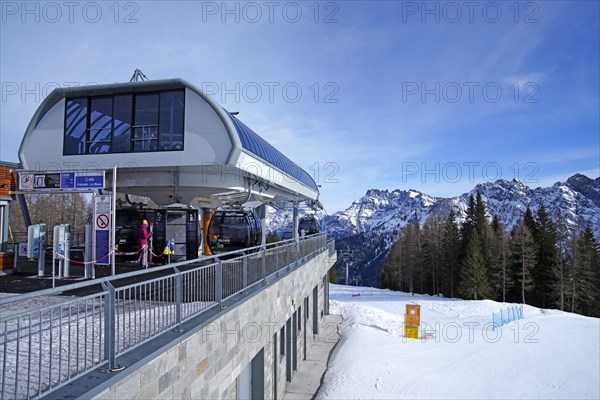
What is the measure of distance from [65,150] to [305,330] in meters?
12.5

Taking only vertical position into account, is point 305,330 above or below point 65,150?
below

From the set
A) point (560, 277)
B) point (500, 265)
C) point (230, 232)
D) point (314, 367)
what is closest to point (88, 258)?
point (230, 232)

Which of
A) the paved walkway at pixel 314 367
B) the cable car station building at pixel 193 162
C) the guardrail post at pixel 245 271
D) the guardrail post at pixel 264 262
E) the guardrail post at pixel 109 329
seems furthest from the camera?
the paved walkway at pixel 314 367

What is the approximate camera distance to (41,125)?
13273 millimetres

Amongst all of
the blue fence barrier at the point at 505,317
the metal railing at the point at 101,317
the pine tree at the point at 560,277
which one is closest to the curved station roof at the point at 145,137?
the metal railing at the point at 101,317

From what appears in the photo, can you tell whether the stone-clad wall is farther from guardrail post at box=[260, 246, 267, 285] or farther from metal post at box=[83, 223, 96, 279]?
metal post at box=[83, 223, 96, 279]

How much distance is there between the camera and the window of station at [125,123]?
12.4 metres

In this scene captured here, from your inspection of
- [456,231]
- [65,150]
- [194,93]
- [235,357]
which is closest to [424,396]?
[235,357]

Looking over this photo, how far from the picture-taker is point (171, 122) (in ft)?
40.7

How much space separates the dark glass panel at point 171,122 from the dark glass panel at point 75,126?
2.95m

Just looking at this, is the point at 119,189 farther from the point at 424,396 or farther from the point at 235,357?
the point at 424,396

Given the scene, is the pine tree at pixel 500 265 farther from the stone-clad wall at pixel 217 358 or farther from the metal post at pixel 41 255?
the metal post at pixel 41 255

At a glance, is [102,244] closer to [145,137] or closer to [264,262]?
[145,137]

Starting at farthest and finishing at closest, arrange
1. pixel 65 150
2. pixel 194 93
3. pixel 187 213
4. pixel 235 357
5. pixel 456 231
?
pixel 456 231, pixel 187 213, pixel 65 150, pixel 194 93, pixel 235 357
